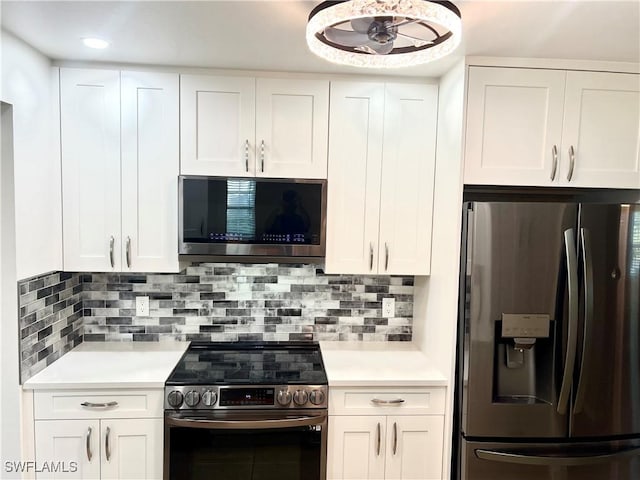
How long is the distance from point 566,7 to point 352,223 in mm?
1251

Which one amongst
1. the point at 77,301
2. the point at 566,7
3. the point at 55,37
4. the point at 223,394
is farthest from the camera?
the point at 77,301

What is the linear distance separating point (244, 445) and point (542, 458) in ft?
4.35

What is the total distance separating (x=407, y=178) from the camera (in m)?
2.26

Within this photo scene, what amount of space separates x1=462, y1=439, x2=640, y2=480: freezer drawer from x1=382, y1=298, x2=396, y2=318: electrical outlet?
2.81ft

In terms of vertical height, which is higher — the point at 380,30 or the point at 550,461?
the point at 380,30

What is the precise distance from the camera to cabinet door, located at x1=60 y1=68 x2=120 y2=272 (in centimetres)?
211

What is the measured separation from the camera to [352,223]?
2252 mm

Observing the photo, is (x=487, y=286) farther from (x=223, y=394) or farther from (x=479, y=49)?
(x=223, y=394)

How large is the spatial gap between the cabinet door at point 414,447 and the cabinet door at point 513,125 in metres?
1.18

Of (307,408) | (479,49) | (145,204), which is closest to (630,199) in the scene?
(479,49)

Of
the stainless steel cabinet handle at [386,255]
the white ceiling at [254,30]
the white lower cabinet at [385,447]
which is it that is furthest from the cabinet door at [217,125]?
the white lower cabinet at [385,447]

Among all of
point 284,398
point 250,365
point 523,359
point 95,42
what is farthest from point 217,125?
point 523,359

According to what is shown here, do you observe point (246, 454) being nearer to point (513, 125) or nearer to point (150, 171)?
point (150, 171)

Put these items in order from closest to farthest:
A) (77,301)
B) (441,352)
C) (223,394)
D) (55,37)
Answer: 1. (55,37)
2. (223,394)
3. (441,352)
4. (77,301)
